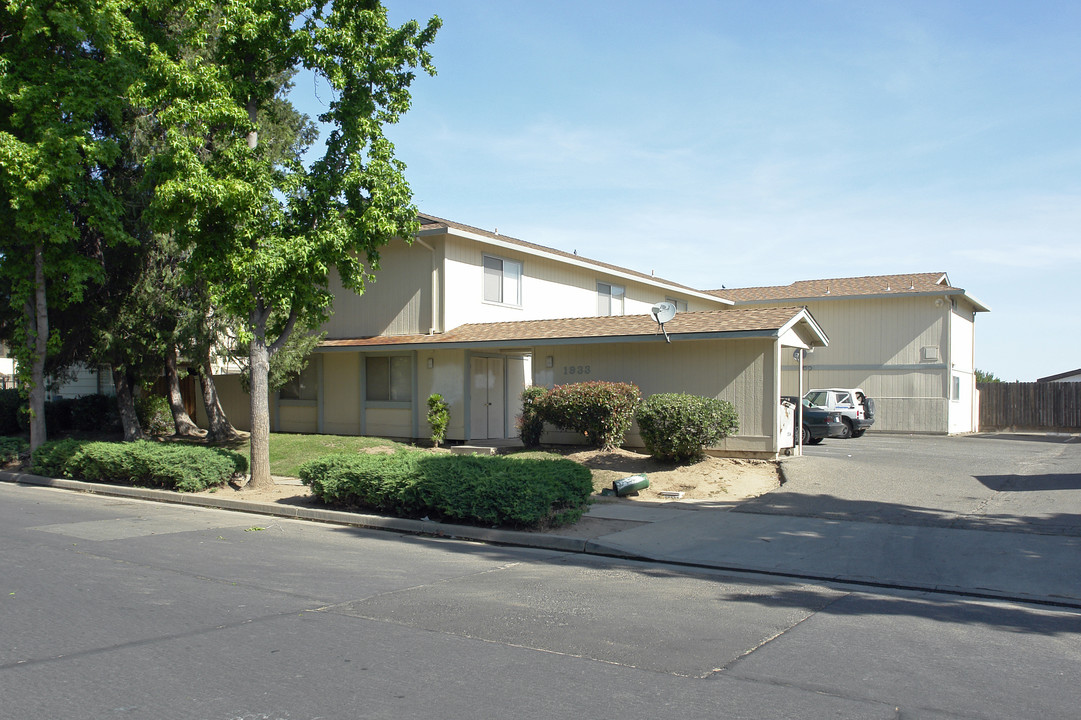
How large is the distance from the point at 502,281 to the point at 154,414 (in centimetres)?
1092

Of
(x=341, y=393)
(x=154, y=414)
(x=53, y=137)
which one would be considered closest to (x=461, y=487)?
(x=53, y=137)

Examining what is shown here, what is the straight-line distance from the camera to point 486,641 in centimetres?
597

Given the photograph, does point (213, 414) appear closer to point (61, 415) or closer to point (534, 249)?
point (61, 415)

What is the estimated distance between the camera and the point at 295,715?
4.50m

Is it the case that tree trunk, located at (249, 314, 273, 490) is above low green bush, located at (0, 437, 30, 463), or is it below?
above

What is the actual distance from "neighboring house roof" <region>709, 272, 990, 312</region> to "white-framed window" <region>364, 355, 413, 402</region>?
1635 cm

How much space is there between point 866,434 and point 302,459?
63.7ft

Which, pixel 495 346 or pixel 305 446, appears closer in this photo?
pixel 495 346

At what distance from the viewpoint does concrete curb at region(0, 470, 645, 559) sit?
10055mm

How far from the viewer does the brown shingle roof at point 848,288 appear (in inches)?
1147

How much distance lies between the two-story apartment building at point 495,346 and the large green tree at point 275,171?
391 cm

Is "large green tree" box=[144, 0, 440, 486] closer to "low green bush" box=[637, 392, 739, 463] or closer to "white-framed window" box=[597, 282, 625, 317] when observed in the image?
"low green bush" box=[637, 392, 739, 463]

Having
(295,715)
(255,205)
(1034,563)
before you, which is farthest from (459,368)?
(295,715)

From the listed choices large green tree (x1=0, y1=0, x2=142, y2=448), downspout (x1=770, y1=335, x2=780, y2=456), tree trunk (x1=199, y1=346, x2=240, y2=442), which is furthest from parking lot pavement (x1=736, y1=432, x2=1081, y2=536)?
tree trunk (x1=199, y1=346, x2=240, y2=442)
